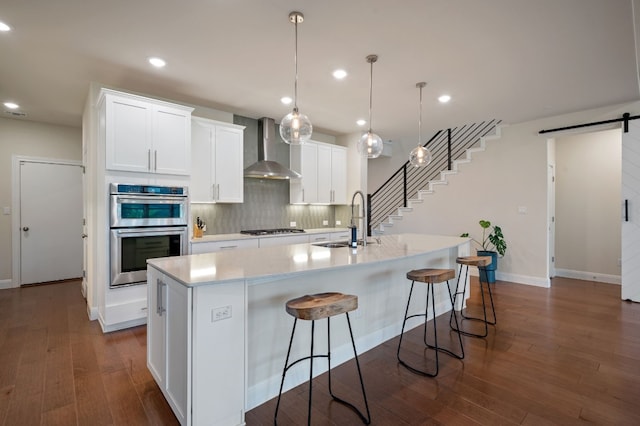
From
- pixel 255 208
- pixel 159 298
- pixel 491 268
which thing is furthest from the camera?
pixel 491 268

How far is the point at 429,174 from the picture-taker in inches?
307

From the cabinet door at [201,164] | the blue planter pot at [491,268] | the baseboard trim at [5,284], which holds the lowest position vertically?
the baseboard trim at [5,284]

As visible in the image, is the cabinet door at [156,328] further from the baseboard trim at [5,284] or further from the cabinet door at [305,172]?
the baseboard trim at [5,284]

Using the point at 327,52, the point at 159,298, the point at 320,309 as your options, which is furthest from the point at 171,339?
the point at 327,52

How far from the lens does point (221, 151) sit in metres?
4.47

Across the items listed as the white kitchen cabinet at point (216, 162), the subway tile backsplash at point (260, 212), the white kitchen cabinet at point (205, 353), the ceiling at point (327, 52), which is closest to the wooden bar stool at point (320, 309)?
the white kitchen cabinet at point (205, 353)

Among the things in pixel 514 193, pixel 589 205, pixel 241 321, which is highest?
pixel 514 193

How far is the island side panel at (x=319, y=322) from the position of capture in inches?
83.7

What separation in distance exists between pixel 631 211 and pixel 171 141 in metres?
6.13

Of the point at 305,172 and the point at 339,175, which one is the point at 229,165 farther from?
the point at 339,175

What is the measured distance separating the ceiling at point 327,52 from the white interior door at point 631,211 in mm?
595

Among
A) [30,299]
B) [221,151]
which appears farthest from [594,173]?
[30,299]

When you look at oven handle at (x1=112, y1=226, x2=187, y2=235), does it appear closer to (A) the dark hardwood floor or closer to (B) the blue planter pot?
(A) the dark hardwood floor

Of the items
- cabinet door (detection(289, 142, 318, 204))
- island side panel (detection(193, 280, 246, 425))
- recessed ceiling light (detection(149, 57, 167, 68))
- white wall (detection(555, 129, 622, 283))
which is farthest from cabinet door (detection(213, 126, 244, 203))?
white wall (detection(555, 129, 622, 283))
